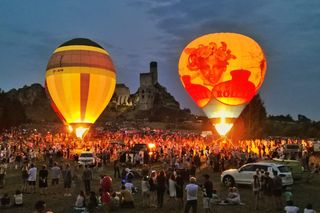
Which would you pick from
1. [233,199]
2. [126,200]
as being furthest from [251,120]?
[126,200]

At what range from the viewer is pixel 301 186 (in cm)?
2250

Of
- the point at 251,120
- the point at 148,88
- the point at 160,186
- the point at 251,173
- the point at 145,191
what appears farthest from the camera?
the point at 148,88

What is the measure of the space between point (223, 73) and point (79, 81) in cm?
1147

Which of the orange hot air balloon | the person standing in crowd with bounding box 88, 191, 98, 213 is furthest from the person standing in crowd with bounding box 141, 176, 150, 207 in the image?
the orange hot air balloon

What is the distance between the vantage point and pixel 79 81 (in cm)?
3650

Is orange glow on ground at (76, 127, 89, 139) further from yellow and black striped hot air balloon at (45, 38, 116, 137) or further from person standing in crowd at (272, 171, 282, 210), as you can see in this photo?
person standing in crowd at (272, 171, 282, 210)

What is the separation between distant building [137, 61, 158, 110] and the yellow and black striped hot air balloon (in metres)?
110

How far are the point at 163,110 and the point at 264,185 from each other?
118 m

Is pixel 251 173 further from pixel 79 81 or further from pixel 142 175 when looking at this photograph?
pixel 79 81

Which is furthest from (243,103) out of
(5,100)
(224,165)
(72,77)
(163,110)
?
(163,110)

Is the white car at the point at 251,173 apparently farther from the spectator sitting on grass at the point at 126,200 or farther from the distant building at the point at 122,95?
the distant building at the point at 122,95

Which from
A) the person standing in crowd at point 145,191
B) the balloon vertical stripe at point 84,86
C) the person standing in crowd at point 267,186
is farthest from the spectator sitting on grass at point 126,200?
the balloon vertical stripe at point 84,86

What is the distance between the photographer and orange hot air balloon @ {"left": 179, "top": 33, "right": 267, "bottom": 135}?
33.3m

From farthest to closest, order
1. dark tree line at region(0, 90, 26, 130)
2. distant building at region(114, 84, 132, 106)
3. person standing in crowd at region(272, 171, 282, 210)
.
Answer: distant building at region(114, 84, 132, 106) → dark tree line at region(0, 90, 26, 130) → person standing in crowd at region(272, 171, 282, 210)
